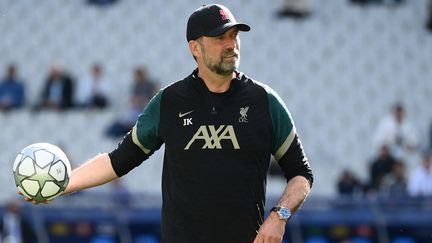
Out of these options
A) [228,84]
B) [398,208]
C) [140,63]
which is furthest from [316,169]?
[228,84]

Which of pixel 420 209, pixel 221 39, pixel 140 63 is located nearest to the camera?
pixel 221 39

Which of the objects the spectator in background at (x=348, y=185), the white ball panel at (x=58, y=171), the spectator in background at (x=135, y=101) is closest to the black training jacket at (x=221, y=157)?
the white ball panel at (x=58, y=171)

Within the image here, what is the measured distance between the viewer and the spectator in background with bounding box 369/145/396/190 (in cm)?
1522

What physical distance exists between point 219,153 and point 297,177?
40cm

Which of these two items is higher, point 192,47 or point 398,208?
point 192,47

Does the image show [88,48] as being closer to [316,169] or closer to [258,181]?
[316,169]

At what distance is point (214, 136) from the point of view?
5402 millimetres

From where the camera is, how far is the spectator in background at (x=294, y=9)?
749 inches

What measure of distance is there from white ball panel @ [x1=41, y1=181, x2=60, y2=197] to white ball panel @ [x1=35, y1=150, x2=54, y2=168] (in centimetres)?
10

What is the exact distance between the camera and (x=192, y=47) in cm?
553

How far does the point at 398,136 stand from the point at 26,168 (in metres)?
11.0

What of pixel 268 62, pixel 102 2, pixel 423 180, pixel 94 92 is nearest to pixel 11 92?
pixel 94 92

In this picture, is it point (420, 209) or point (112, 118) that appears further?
point (112, 118)

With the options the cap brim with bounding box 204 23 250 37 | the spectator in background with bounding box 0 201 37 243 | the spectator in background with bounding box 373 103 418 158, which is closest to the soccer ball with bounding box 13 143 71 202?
the cap brim with bounding box 204 23 250 37
